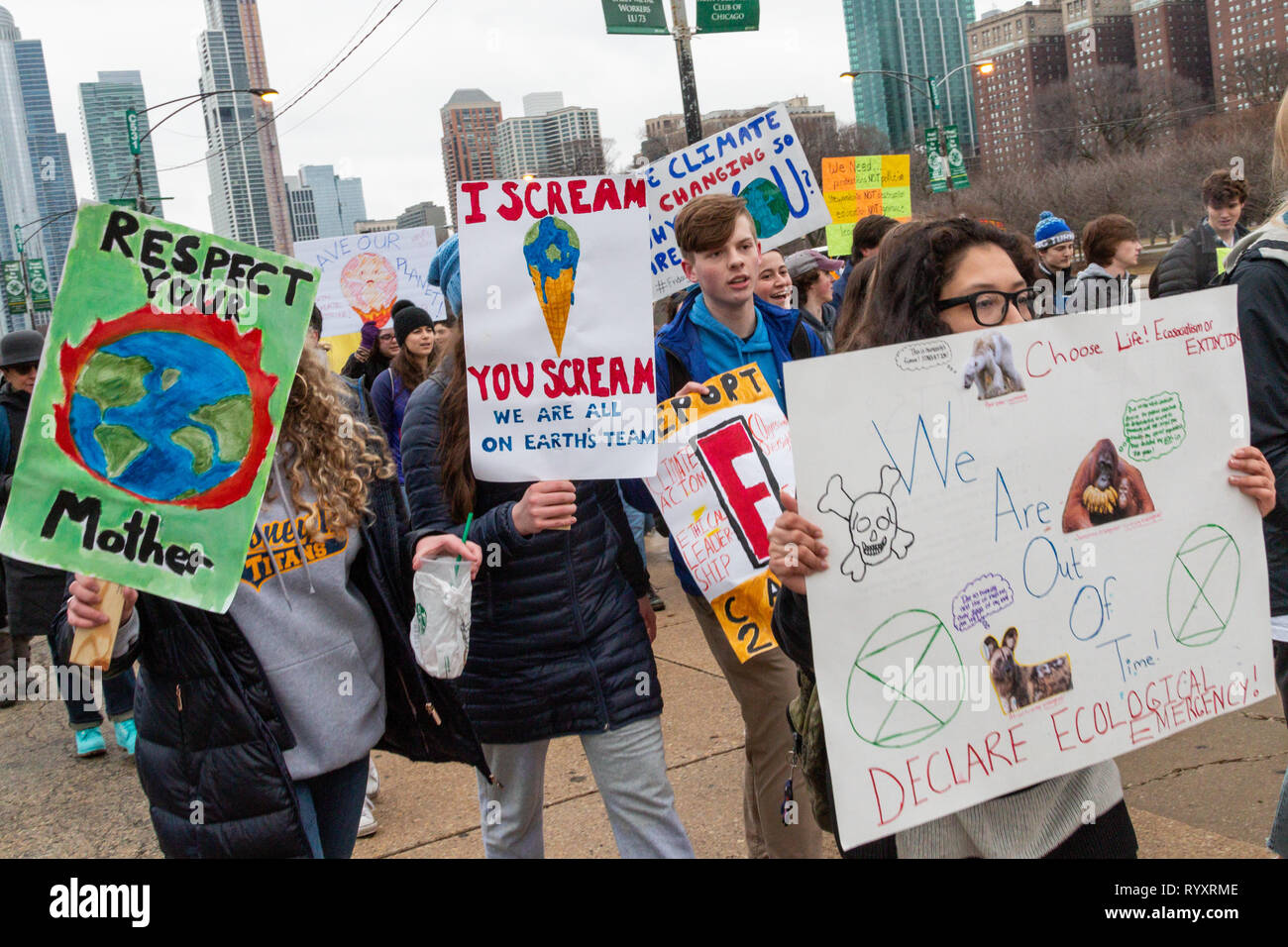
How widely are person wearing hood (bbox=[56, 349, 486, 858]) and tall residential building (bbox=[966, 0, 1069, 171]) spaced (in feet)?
200

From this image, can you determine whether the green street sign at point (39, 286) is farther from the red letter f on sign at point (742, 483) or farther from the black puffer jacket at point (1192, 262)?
the red letter f on sign at point (742, 483)

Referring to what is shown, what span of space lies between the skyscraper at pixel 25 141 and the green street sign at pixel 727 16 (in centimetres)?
9778

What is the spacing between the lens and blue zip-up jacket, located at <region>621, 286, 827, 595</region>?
132 inches

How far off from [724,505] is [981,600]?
53.4 inches

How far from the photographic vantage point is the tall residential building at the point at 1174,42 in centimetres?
5388

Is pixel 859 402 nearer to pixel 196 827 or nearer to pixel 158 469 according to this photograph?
pixel 158 469

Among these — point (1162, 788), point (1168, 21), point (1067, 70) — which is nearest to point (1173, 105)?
point (1168, 21)

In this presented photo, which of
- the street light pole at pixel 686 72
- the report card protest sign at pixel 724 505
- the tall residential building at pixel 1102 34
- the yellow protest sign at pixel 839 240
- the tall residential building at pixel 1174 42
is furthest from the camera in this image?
the tall residential building at pixel 1102 34

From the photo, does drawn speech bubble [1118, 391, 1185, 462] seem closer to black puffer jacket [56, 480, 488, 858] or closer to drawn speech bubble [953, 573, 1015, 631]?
drawn speech bubble [953, 573, 1015, 631]

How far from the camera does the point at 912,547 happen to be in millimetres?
1917

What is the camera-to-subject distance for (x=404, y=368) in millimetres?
6344

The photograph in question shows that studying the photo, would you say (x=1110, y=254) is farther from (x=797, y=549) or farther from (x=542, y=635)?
(x=797, y=549)

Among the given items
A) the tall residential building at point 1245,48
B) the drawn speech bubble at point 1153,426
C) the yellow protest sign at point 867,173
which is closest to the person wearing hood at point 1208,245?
the yellow protest sign at point 867,173

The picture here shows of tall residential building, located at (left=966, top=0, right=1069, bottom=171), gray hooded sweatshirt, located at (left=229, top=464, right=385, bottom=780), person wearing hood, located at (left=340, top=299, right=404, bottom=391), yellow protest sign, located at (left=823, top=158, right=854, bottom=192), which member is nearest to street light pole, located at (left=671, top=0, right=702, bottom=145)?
yellow protest sign, located at (left=823, top=158, right=854, bottom=192)
